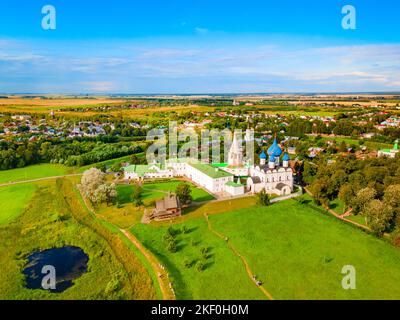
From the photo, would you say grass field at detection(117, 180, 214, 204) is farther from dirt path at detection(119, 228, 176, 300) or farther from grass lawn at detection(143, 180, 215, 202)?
dirt path at detection(119, 228, 176, 300)

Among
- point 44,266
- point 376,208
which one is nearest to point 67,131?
point 44,266

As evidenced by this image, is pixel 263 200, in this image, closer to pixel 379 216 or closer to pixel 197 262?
pixel 379 216

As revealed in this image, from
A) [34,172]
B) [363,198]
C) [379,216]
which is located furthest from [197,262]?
[34,172]

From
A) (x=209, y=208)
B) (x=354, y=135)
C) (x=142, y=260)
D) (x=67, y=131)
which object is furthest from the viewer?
(x=67, y=131)

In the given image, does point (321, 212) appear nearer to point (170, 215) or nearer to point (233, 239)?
point (233, 239)

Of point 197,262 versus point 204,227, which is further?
point 204,227
